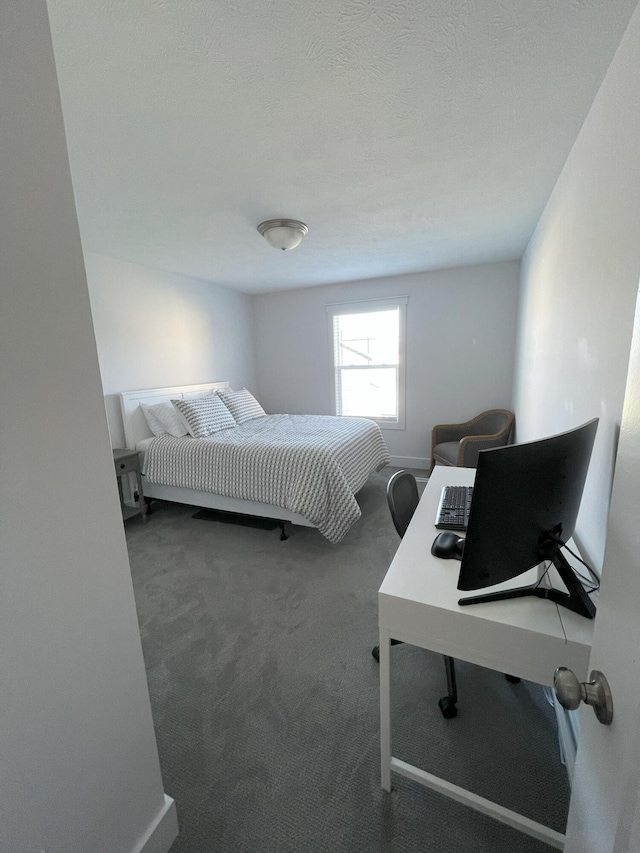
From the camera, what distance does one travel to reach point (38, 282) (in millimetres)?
674

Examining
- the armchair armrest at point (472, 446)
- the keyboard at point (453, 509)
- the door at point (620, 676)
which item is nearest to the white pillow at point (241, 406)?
the armchair armrest at point (472, 446)

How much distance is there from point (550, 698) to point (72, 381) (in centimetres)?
203

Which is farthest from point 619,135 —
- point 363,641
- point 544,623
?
point 363,641

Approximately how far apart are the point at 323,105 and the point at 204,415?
8.65 feet

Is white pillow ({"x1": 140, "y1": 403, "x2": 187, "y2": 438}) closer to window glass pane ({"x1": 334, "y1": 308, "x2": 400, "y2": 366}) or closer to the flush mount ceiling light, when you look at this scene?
the flush mount ceiling light

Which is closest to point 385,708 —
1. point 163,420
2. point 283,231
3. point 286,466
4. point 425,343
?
point 286,466

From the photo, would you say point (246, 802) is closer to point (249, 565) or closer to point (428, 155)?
point (249, 565)

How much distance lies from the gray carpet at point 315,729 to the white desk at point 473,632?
0.12 m

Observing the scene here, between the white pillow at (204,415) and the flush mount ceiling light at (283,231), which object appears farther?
the white pillow at (204,415)

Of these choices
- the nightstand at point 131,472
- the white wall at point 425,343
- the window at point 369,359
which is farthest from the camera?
the window at point 369,359

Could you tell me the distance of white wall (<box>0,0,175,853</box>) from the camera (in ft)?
2.09

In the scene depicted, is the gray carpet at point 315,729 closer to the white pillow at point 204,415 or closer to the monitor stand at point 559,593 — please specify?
the monitor stand at point 559,593

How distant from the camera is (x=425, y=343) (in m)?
4.15

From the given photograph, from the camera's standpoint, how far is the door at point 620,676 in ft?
1.42
